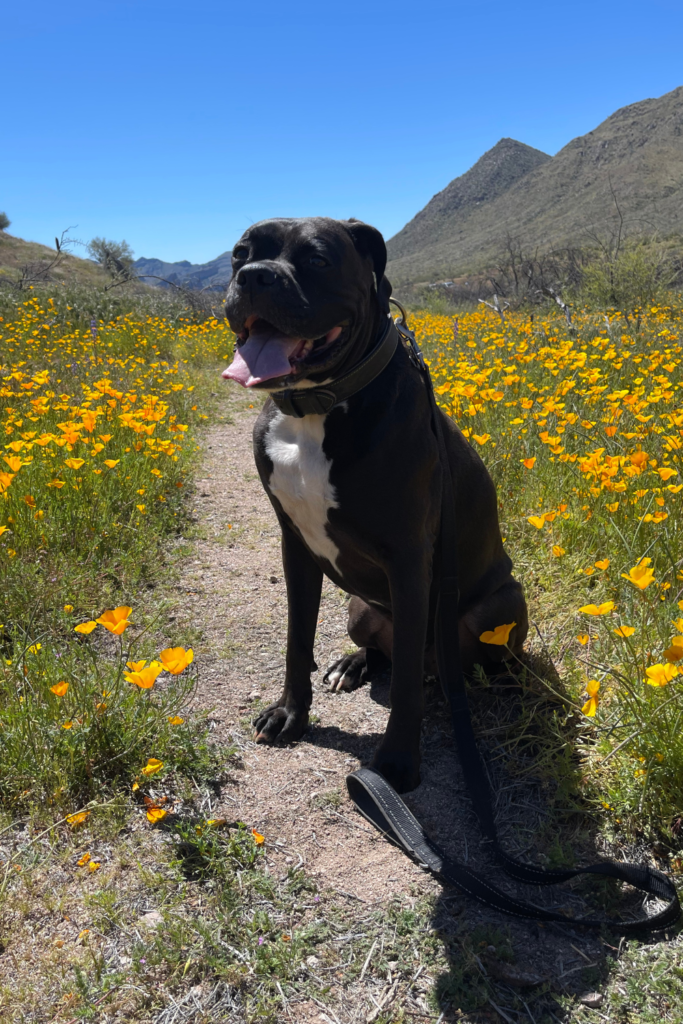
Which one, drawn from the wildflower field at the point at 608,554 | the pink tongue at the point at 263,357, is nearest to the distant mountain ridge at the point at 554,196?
the wildflower field at the point at 608,554

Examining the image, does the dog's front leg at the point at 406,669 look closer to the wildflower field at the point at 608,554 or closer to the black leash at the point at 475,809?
the black leash at the point at 475,809

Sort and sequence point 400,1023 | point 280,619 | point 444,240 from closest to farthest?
1. point 400,1023
2. point 280,619
3. point 444,240

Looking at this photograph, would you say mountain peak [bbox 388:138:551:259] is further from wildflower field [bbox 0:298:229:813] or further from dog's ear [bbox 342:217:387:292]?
dog's ear [bbox 342:217:387:292]

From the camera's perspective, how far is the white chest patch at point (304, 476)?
1934 mm

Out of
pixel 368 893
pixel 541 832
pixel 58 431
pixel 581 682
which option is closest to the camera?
pixel 368 893

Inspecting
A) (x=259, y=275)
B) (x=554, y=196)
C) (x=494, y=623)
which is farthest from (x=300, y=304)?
(x=554, y=196)

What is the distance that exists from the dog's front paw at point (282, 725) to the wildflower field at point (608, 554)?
3.03ft

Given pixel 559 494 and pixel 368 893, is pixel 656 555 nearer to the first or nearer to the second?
pixel 559 494

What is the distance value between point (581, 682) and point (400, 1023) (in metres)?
1.22

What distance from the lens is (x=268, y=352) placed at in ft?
5.99

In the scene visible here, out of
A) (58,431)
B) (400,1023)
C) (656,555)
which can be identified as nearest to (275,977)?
(400,1023)

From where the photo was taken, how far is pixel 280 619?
3.13 m

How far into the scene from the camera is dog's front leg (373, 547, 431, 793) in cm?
195

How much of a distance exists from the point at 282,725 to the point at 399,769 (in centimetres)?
49
